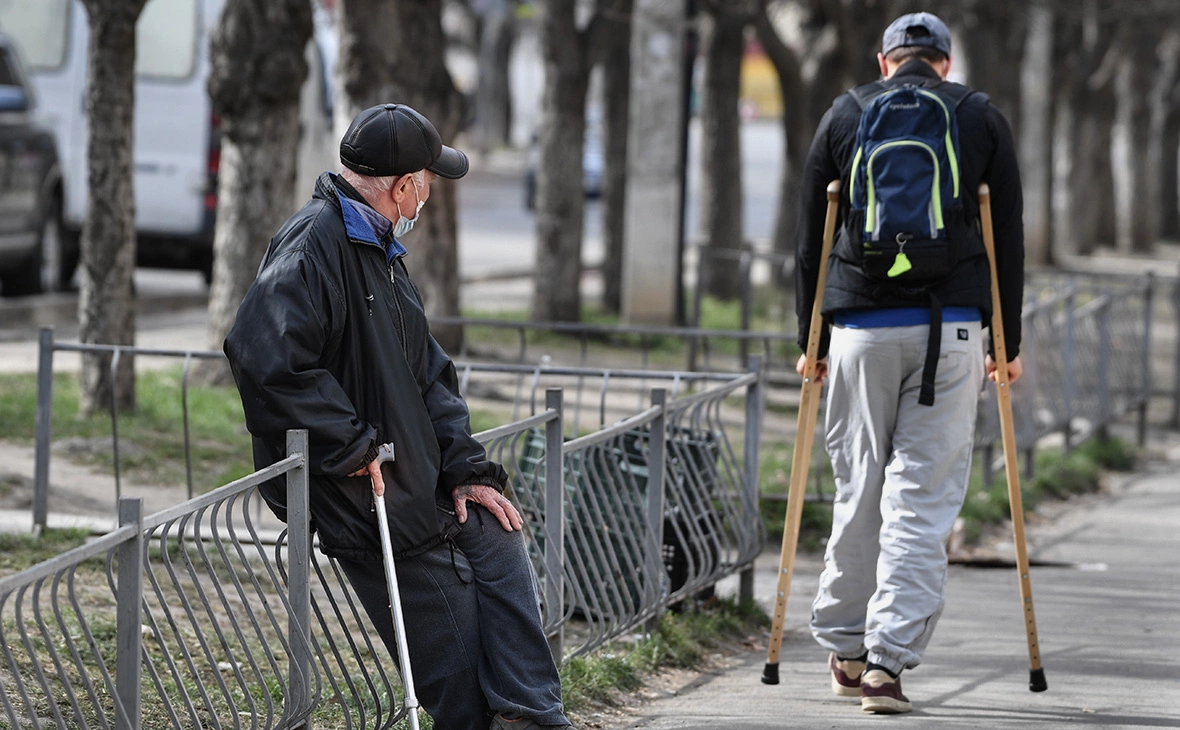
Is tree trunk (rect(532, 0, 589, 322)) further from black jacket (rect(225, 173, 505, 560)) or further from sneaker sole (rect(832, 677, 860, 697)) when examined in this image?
black jacket (rect(225, 173, 505, 560))

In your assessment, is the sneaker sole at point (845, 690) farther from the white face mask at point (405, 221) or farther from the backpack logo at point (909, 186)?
the white face mask at point (405, 221)

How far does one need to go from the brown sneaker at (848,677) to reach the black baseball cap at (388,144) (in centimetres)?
235

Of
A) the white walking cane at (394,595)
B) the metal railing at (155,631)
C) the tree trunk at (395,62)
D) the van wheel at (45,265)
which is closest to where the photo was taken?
the metal railing at (155,631)

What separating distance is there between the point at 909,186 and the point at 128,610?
2.73 m

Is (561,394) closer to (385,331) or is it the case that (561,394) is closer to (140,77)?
(385,331)

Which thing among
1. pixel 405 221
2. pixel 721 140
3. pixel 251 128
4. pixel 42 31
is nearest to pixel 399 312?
pixel 405 221

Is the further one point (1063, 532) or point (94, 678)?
point (1063, 532)

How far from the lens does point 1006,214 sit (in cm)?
528

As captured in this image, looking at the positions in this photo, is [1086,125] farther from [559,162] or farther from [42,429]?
[42,429]

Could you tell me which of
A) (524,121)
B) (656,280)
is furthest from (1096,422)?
(524,121)

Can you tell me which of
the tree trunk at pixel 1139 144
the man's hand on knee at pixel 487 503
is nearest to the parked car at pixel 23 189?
the man's hand on knee at pixel 487 503

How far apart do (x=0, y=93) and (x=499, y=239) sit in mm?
15525

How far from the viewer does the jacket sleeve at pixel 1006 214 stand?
17.3ft

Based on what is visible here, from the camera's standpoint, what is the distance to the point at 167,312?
52.2ft
